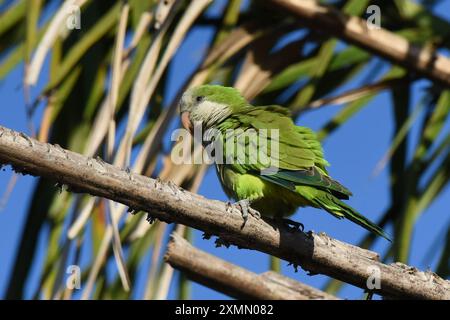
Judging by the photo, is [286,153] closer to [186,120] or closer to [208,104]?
[208,104]

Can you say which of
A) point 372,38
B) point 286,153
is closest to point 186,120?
point 286,153

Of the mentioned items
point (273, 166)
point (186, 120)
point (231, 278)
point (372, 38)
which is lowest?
point (231, 278)

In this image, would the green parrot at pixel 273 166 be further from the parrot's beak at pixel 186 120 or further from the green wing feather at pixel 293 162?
the parrot's beak at pixel 186 120

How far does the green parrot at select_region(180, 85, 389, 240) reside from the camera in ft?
10.8

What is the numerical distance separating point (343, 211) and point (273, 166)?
41cm

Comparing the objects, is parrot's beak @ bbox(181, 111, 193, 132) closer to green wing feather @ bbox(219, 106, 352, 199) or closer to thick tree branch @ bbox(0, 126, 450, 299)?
green wing feather @ bbox(219, 106, 352, 199)

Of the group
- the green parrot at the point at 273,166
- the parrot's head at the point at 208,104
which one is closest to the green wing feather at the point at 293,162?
the green parrot at the point at 273,166

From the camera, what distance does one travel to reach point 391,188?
4207mm

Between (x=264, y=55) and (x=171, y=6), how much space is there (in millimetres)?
660

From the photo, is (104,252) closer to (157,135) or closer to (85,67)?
(157,135)

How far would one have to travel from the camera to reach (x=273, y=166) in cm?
345

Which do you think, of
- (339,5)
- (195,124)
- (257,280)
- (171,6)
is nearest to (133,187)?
(257,280)

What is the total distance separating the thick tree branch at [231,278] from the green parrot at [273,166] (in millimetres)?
373

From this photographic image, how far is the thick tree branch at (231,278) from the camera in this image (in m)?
2.71
